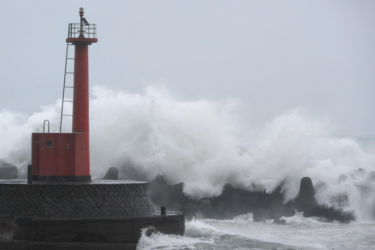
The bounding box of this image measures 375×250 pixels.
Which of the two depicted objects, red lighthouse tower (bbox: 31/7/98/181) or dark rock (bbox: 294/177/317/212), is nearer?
red lighthouse tower (bbox: 31/7/98/181)

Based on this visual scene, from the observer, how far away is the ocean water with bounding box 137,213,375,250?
16562 mm

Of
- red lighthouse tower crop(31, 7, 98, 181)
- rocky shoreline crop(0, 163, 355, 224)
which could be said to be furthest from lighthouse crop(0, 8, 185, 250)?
rocky shoreline crop(0, 163, 355, 224)

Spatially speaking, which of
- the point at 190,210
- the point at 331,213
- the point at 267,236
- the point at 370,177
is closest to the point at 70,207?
Answer: the point at 267,236

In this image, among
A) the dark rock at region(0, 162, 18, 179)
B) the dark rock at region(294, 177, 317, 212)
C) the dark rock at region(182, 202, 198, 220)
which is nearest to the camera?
the dark rock at region(182, 202, 198, 220)

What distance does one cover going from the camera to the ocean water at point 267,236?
652 inches

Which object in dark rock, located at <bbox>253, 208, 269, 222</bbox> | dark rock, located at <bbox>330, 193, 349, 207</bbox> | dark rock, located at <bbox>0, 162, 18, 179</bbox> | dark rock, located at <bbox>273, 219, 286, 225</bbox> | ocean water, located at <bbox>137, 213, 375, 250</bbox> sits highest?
dark rock, located at <bbox>0, 162, 18, 179</bbox>

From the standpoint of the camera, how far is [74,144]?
17125mm

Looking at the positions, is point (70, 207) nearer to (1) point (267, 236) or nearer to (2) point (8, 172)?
(1) point (267, 236)

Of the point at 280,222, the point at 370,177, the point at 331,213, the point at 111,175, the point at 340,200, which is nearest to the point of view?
the point at 280,222

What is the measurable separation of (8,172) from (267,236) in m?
10.4

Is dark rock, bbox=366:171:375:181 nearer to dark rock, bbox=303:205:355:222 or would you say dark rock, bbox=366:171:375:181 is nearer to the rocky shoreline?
the rocky shoreline

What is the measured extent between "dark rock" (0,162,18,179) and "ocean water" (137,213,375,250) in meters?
6.99

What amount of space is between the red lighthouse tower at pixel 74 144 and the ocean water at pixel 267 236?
2.53m

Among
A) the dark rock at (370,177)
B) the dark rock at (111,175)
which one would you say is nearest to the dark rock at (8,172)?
the dark rock at (111,175)
